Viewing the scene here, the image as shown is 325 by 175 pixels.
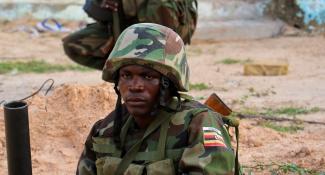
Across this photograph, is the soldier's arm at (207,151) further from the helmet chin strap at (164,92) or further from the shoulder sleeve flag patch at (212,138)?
the helmet chin strap at (164,92)

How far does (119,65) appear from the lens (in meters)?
2.70

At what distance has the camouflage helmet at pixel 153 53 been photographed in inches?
104

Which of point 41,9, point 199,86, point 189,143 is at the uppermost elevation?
point 189,143

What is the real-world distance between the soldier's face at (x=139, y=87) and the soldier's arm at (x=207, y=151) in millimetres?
199

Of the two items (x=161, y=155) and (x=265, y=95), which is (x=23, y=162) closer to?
(x=161, y=155)

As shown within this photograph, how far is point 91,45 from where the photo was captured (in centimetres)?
618

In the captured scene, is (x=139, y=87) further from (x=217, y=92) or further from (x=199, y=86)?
(x=199, y=86)

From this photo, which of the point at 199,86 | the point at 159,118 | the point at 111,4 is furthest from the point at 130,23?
the point at 159,118

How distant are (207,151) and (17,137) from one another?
3.31ft

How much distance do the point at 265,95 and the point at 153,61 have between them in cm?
516

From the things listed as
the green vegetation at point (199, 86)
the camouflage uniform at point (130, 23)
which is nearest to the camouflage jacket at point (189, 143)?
the camouflage uniform at point (130, 23)

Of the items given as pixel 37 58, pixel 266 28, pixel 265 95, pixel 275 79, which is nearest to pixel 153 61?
pixel 265 95

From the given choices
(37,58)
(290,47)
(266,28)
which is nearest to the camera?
(37,58)

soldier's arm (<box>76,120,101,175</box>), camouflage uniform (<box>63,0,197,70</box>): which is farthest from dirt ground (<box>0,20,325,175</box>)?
soldier's arm (<box>76,120,101,175</box>)
